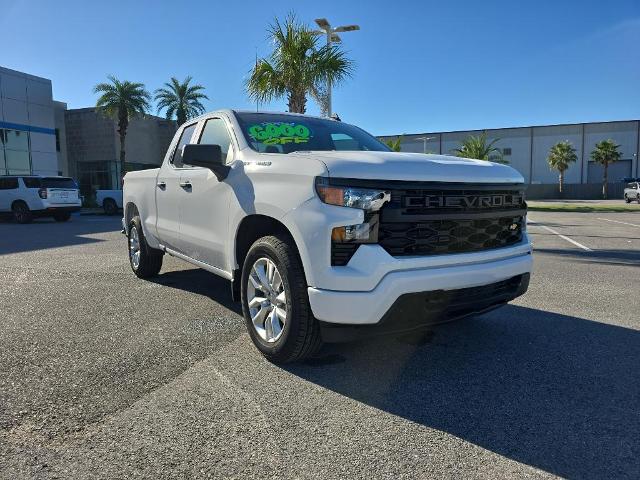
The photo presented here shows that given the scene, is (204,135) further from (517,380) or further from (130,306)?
(517,380)

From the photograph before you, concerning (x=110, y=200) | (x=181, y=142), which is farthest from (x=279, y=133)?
(x=110, y=200)

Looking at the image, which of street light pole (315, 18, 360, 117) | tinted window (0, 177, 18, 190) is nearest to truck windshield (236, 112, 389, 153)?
street light pole (315, 18, 360, 117)

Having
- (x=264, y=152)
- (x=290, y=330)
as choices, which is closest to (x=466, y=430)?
(x=290, y=330)

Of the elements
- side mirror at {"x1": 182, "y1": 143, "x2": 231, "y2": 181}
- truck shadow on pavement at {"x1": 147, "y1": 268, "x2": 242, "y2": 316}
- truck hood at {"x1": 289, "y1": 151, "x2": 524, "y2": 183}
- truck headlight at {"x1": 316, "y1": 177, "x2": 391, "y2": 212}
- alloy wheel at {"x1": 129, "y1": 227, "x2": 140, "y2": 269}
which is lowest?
truck shadow on pavement at {"x1": 147, "y1": 268, "x2": 242, "y2": 316}

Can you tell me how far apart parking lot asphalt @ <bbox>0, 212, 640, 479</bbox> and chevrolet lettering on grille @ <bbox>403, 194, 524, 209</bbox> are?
3.70ft

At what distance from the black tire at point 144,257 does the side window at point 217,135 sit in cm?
191

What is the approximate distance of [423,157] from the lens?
348 cm

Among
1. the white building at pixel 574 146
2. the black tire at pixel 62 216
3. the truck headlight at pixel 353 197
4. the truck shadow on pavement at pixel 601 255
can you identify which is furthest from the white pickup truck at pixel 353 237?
the white building at pixel 574 146

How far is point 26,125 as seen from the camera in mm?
32250

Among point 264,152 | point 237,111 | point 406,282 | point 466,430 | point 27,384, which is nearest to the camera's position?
point 466,430

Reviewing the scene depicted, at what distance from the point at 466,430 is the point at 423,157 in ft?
5.88

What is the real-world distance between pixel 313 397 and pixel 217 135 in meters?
2.69

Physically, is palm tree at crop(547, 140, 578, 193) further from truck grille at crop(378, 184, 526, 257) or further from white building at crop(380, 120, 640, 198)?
truck grille at crop(378, 184, 526, 257)

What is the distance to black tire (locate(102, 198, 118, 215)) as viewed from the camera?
23484 millimetres
